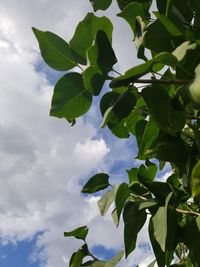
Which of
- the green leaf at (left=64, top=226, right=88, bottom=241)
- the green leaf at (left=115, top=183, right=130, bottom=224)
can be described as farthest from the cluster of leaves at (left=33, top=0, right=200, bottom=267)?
the green leaf at (left=64, top=226, right=88, bottom=241)

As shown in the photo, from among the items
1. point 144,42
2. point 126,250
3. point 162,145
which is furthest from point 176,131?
point 126,250

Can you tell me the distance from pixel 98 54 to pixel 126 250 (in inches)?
19.2

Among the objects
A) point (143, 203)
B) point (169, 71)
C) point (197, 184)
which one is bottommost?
point (197, 184)

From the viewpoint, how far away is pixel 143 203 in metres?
1.24

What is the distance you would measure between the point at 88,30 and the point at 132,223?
485 millimetres

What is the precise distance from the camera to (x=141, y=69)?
3.08 ft

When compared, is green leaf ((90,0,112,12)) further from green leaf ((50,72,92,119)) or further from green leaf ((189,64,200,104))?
green leaf ((189,64,200,104))

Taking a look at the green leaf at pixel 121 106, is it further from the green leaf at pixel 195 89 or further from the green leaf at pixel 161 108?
the green leaf at pixel 195 89

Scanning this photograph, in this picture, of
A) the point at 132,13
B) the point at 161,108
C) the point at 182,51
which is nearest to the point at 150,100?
the point at 161,108

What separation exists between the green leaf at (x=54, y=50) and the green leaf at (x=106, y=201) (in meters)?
0.37

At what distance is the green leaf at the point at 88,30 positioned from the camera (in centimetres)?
113

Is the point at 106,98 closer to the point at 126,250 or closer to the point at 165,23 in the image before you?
the point at 165,23

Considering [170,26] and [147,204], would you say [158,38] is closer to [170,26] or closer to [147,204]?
[170,26]

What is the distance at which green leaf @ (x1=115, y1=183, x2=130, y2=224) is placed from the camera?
1.29 metres
